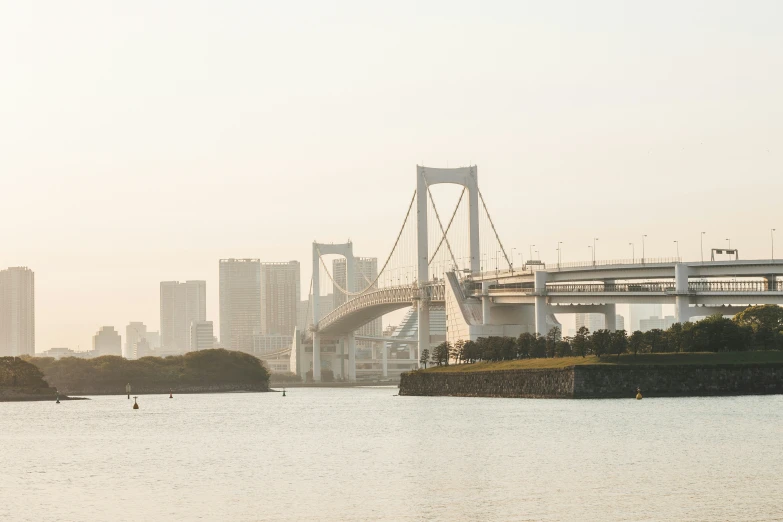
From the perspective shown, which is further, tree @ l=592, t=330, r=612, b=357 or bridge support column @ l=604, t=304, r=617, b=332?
bridge support column @ l=604, t=304, r=617, b=332

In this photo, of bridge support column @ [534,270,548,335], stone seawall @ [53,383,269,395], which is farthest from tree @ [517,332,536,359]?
stone seawall @ [53,383,269,395]

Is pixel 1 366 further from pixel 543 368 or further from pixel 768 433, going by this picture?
pixel 768 433

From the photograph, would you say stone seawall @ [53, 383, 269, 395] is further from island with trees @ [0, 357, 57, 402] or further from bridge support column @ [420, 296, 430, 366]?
bridge support column @ [420, 296, 430, 366]

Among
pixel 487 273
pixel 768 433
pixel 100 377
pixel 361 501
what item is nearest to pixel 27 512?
pixel 361 501

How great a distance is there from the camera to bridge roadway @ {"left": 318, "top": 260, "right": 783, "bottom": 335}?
92.4 metres

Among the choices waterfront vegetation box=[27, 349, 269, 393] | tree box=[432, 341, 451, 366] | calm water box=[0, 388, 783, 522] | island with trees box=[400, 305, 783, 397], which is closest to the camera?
calm water box=[0, 388, 783, 522]

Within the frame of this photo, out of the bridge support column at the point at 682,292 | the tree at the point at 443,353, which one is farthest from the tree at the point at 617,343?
the tree at the point at 443,353

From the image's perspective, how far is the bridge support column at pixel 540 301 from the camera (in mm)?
103750

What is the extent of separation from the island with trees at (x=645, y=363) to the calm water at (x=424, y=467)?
17.1 feet

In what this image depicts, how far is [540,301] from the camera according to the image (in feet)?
341

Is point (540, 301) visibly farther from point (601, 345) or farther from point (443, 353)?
point (601, 345)

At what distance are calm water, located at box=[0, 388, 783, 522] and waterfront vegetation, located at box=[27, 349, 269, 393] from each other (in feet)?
242

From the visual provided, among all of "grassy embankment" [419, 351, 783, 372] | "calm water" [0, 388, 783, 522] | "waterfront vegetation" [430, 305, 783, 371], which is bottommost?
"calm water" [0, 388, 783, 522]

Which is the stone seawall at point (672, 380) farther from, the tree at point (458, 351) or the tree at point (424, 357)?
the tree at point (424, 357)
